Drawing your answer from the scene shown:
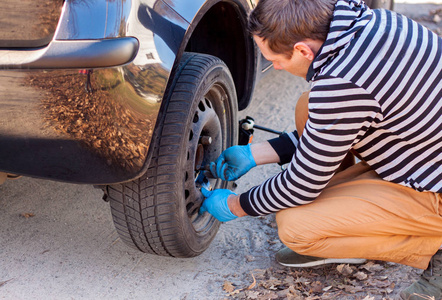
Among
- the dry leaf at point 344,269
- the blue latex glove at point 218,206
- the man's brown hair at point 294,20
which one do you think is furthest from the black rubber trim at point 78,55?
the dry leaf at point 344,269

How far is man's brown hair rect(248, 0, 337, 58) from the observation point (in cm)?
174

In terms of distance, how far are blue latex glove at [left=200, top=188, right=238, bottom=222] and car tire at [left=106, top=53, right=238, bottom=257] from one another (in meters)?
0.05

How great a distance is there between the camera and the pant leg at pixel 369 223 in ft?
6.50

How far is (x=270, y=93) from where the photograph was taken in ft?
14.3

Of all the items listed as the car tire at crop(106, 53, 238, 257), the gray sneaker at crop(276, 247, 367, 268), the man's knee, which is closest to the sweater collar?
the car tire at crop(106, 53, 238, 257)

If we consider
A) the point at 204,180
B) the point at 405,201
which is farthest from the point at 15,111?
the point at 405,201

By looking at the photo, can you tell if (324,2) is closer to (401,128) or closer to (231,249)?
(401,128)

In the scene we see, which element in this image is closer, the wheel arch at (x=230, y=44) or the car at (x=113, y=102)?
the car at (x=113, y=102)

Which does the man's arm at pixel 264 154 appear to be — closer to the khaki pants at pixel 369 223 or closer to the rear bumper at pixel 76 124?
the khaki pants at pixel 369 223

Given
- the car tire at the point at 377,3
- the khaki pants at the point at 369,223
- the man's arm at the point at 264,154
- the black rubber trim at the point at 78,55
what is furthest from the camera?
the car tire at the point at 377,3

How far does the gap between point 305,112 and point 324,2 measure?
64cm

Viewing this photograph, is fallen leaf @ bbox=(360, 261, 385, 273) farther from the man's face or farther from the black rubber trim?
the black rubber trim

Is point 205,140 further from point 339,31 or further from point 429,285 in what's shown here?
point 429,285

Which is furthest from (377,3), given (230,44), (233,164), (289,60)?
(289,60)
